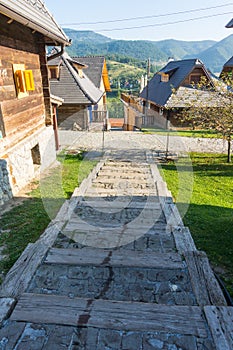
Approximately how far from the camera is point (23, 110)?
270 inches

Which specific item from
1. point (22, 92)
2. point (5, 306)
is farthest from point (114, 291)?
point (22, 92)

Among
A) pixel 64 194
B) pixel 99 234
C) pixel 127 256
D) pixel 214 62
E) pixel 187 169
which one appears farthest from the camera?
pixel 214 62

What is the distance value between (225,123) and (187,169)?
219cm

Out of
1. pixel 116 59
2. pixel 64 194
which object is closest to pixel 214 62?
pixel 116 59

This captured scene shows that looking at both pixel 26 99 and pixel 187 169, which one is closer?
pixel 26 99

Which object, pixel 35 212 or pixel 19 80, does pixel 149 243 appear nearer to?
pixel 35 212

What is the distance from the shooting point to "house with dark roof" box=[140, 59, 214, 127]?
1944cm

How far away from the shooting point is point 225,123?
345 inches

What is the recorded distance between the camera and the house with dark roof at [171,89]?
19438 millimetres

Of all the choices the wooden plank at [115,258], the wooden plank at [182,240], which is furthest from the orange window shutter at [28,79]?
the wooden plank at [182,240]

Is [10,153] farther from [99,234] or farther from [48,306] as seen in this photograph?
[48,306]

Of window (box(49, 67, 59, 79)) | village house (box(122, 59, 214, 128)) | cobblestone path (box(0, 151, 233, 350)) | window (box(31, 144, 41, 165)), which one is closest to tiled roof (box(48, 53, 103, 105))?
window (box(49, 67, 59, 79))

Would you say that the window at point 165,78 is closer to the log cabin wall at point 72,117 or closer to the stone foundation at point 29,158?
the log cabin wall at point 72,117

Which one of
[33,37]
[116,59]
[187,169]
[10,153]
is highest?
[116,59]
